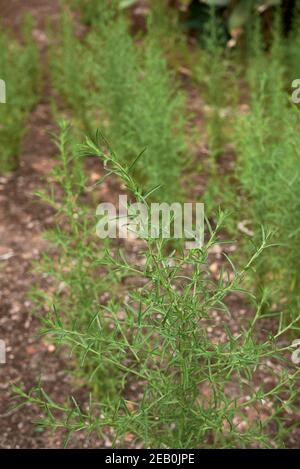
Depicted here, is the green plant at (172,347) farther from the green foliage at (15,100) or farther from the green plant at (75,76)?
the green plant at (75,76)

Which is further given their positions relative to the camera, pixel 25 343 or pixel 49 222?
pixel 49 222

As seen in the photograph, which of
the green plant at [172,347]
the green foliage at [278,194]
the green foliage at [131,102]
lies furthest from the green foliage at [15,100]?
the green plant at [172,347]

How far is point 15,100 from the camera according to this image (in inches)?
139

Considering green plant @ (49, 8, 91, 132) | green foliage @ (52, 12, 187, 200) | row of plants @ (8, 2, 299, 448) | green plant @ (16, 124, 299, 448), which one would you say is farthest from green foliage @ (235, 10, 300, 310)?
green plant @ (49, 8, 91, 132)

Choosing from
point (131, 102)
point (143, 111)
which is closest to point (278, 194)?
point (143, 111)

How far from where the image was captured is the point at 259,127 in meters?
2.62

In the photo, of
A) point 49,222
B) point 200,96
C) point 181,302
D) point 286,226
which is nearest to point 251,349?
point 181,302

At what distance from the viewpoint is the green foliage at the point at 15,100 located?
347 cm

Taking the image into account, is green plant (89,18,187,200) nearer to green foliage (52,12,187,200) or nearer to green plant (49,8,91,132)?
green foliage (52,12,187,200)

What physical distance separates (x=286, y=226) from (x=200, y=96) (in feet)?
7.05

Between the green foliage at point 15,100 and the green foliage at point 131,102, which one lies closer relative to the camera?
the green foliage at point 131,102
